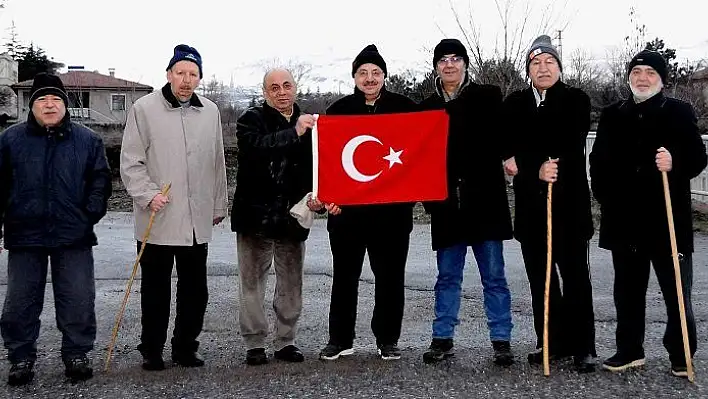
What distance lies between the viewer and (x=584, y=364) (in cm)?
556

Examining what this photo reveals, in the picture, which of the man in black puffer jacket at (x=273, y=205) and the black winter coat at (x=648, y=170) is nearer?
the black winter coat at (x=648, y=170)

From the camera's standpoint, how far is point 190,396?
511 centimetres

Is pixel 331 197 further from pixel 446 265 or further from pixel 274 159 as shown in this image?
pixel 446 265

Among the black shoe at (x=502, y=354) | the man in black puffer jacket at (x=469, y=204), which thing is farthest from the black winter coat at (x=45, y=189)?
the black shoe at (x=502, y=354)

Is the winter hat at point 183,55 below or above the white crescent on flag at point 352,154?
above

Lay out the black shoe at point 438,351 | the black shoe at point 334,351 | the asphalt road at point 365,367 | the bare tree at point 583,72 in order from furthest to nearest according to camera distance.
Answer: the bare tree at point 583,72, the black shoe at point 334,351, the black shoe at point 438,351, the asphalt road at point 365,367

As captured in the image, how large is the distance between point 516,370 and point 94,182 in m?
3.31

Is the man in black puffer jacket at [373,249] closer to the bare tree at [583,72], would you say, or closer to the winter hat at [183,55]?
the winter hat at [183,55]

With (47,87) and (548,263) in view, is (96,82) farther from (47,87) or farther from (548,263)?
(548,263)

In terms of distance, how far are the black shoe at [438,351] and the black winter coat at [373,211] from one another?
0.87 m

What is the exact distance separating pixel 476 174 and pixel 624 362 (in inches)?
67.3

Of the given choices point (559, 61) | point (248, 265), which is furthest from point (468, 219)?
point (248, 265)

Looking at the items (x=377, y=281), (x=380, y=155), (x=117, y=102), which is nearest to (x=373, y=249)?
(x=377, y=281)

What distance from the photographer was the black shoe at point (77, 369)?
5453 millimetres
